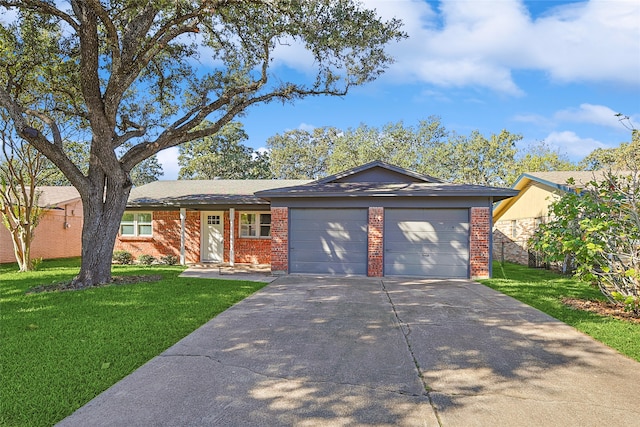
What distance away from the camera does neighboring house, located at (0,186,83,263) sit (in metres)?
15.8

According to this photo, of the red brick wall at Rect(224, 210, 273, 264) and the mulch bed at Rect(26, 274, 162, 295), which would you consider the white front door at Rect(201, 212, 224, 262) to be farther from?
the mulch bed at Rect(26, 274, 162, 295)

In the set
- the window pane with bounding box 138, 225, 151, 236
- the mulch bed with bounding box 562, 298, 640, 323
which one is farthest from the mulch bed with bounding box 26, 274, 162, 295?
the mulch bed with bounding box 562, 298, 640, 323

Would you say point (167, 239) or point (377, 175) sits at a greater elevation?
point (377, 175)

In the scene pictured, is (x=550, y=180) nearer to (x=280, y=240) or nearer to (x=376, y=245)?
(x=376, y=245)

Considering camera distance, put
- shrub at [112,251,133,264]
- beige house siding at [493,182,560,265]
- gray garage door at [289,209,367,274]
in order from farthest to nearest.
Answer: shrub at [112,251,133,264] → beige house siding at [493,182,560,265] → gray garage door at [289,209,367,274]

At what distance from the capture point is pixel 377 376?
12.4ft

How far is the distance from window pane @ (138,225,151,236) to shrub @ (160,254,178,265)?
1.46 metres

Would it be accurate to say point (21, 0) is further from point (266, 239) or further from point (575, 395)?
point (575, 395)

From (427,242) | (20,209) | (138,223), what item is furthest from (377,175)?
(20,209)

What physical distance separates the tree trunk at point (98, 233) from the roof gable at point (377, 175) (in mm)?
6534

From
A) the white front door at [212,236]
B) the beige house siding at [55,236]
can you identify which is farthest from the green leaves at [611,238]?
the beige house siding at [55,236]

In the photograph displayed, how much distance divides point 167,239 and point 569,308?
14420 mm

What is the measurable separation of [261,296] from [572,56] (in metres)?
11.3

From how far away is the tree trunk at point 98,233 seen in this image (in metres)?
9.10
